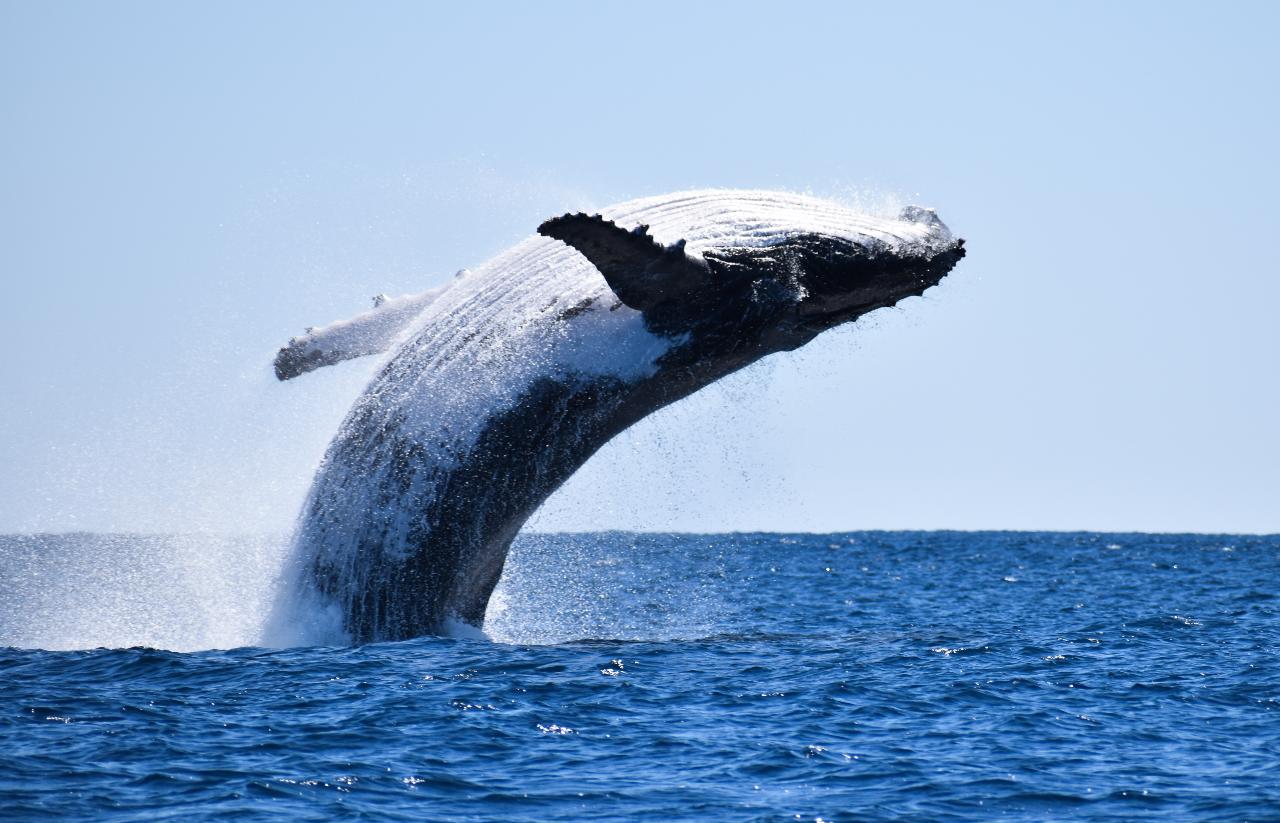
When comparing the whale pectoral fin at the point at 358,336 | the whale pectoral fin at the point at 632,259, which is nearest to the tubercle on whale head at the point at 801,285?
the whale pectoral fin at the point at 632,259

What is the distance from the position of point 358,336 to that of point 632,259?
10.5ft

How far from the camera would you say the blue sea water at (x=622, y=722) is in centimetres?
801

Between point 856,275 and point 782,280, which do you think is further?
point 856,275

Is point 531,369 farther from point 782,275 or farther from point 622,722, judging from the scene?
point 622,722

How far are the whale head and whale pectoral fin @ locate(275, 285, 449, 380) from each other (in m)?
2.03

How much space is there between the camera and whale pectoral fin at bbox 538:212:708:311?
9109 mm

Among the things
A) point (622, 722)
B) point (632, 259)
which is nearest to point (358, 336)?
point (632, 259)

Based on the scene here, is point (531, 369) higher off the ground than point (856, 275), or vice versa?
point (856, 275)

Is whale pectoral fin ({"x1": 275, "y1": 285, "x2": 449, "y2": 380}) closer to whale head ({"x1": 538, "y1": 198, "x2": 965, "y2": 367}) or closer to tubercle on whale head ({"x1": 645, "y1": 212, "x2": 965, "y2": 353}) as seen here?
whale head ({"x1": 538, "y1": 198, "x2": 965, "y2": 367})

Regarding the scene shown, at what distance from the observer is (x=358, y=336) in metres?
11.9

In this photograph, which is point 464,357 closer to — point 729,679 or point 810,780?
point 729,679

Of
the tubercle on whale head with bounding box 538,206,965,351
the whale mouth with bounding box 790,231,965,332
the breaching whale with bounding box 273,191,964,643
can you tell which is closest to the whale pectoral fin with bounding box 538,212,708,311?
the tubercle on whale head with bounding box 538,206,965,351

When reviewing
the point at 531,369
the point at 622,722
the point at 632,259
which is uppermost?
the point at 632,259

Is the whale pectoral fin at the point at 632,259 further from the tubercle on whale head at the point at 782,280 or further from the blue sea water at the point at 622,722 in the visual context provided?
the blue sea water at the point at 622,722
